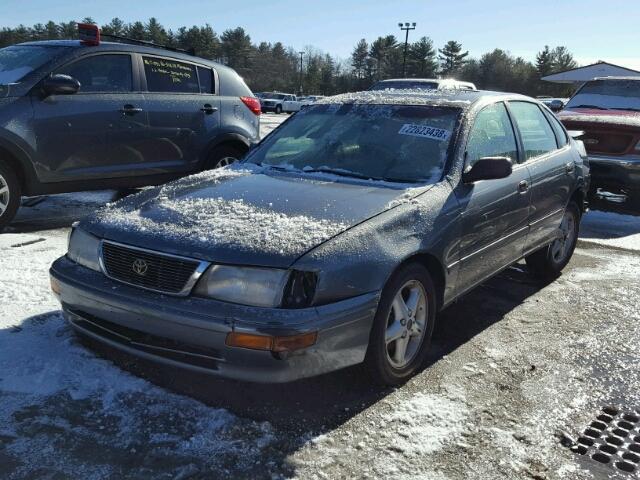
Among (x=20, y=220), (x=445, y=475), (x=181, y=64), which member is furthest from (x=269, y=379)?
(x=181, y=64)

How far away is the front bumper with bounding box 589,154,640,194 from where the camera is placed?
7.58m

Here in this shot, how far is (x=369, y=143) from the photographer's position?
3.83 m

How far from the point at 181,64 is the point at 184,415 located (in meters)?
5.12

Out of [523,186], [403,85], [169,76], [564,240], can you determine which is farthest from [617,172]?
[403,85]

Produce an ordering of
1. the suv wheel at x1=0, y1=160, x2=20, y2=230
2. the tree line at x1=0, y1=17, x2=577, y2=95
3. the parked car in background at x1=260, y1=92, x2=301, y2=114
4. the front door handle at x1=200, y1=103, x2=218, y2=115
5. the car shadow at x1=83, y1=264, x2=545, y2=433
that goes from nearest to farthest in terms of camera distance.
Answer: the car shadow at x1=83, y1=264, x2=545, y2=433
the suv wheel at x1=0, y1=160, x2=20, y2=230
the front door handle at x1=200, y1=103, x2=218, y2=115
the parked car in background at x1=260, y1=92, x2=301, y2=114
the tree line at x1=0, y1=17, x2=577, y2=95

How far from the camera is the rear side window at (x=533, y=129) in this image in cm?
447

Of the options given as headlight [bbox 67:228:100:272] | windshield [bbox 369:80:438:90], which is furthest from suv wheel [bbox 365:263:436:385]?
windshield [bbox 369:80:438:90]

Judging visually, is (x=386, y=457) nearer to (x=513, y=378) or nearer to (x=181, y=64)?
(x=513, y=378)

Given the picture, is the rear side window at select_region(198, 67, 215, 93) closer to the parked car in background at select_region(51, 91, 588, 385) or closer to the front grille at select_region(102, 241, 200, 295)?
the parked car in background at select_region(51, 91, 588, 385)

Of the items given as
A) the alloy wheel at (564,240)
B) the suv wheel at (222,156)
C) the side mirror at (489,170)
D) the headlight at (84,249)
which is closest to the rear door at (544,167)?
the alloy wheel at (564,240)

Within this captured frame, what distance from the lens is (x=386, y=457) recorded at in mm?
2551

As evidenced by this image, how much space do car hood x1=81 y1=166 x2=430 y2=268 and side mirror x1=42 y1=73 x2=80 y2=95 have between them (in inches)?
98.3

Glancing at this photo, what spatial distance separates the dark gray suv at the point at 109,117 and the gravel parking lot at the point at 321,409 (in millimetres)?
1779

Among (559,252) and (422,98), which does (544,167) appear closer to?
(559,252)
